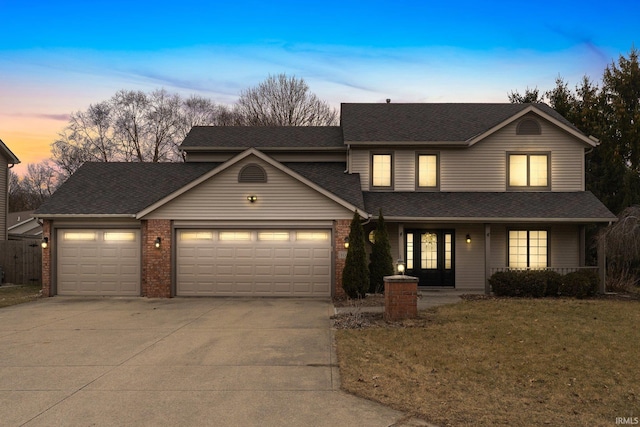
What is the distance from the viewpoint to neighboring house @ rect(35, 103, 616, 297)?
16.0m

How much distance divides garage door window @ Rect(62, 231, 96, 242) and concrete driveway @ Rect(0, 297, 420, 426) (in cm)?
404

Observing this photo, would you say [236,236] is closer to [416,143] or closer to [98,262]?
[98,262]

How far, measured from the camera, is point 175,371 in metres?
7.21

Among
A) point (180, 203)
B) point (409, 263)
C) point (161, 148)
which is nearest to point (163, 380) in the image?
point (180, 203)

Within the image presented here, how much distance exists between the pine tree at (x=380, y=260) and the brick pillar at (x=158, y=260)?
22.8 feet

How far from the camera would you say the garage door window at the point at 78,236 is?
16.5 m

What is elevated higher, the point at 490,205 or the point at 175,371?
the point at 490,205

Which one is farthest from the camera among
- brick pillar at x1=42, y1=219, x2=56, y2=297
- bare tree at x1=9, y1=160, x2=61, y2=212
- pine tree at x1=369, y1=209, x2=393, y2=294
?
bare tree at x1=9, y1=160, x2=61, y2=212

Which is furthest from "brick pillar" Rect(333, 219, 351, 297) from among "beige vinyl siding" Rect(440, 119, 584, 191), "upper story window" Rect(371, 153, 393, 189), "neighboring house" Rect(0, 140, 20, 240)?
"neighboring house" Rect(0, 140, 20, 240)

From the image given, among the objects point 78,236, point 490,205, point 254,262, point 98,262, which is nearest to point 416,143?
point 490,205

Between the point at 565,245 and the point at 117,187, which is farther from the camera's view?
the point at 117,187

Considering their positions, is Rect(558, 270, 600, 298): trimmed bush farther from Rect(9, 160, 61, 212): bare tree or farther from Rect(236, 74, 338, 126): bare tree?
Rect(9, 160, 61, 212): bare tree

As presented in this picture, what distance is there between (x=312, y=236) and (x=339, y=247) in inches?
40.0

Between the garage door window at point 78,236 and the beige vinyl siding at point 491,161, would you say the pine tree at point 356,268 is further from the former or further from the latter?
the garage door window at point 78,236
